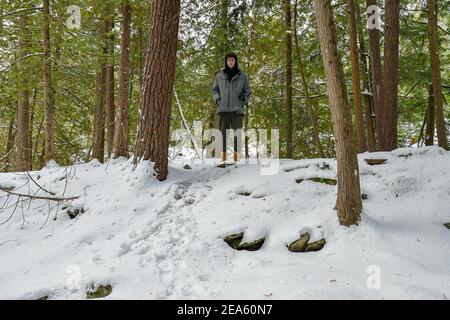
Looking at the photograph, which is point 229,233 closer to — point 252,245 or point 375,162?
point 252,245

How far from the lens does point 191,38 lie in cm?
988

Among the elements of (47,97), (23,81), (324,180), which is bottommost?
(324,180)

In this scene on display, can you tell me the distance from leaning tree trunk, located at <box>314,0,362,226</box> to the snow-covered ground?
263 mm

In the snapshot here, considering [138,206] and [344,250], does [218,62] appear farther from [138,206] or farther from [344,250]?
[344,250]

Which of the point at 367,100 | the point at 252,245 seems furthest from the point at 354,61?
the point at 367,100

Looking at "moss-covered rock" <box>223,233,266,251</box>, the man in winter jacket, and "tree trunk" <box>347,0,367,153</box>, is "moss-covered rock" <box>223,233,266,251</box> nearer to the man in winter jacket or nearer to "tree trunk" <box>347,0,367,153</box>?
the man in winter jacket

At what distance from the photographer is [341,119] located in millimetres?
4109

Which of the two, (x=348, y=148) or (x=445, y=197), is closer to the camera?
(x=348, y=148)

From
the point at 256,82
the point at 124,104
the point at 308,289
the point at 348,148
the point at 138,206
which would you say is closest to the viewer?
the point at 308,289

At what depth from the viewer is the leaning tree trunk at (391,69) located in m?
7.12

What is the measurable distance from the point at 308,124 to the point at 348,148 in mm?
7787

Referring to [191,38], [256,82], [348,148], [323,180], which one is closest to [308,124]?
[256,82]

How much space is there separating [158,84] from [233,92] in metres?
1.67

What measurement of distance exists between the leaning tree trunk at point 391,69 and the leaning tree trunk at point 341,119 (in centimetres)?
378
